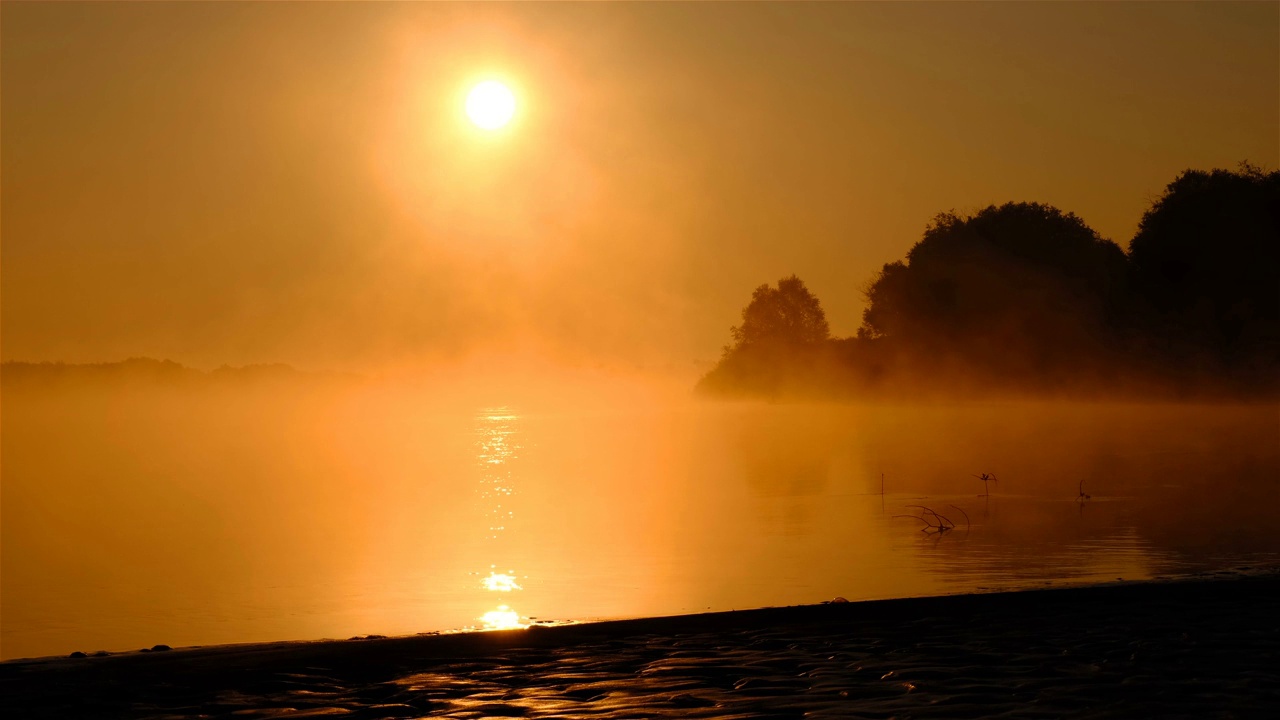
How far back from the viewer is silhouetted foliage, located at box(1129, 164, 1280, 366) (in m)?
79.7

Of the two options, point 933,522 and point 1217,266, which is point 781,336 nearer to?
point 1217,266

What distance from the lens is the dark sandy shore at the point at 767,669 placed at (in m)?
8.77

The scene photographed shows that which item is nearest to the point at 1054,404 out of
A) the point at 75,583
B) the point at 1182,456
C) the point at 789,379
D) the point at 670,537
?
the point at 789,379

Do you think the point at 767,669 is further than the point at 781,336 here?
No

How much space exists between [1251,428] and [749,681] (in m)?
56.5

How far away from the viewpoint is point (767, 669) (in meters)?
9.94

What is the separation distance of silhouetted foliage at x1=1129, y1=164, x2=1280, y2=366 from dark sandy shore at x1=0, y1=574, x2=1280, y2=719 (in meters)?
76.4

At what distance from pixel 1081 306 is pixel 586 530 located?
74.2 m

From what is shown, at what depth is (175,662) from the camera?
34.6 feet

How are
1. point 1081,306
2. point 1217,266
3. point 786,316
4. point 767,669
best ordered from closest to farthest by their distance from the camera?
point 767,669, point 1217,266, point 1081,306, point 786,316

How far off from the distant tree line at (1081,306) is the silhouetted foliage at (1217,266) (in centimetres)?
10

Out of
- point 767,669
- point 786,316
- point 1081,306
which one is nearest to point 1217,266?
point 1081,306

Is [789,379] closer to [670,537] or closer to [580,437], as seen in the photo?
[580,437]

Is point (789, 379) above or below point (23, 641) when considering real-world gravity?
above
